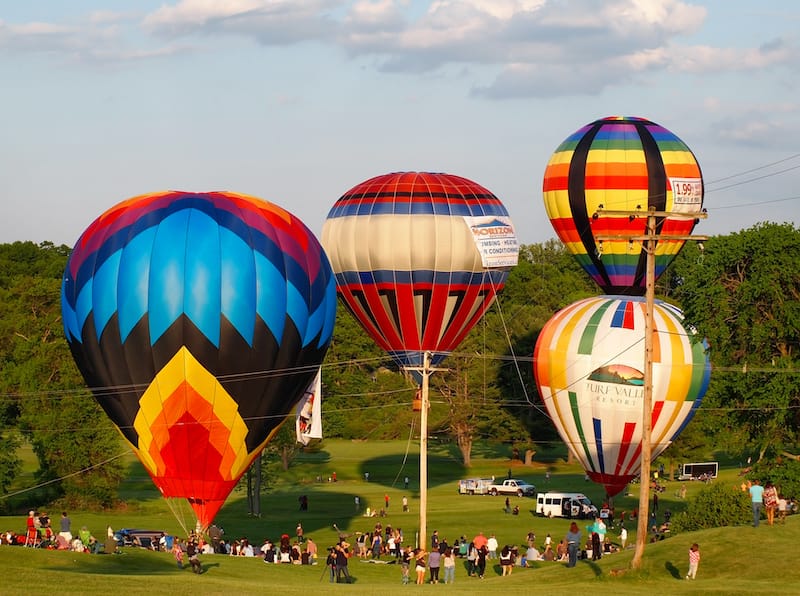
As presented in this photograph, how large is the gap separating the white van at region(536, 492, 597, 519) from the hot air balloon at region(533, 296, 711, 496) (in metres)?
2.92

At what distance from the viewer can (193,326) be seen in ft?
175

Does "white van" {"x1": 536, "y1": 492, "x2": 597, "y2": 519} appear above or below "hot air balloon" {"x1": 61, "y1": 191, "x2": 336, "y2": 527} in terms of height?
below

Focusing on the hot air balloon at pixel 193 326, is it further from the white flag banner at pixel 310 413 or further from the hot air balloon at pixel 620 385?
the hot air balloon at pixel 620 385

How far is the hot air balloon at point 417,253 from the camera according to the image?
73.8 meters

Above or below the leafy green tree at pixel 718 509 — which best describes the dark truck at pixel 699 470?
below

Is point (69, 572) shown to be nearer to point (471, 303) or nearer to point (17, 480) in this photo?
point (471, 303)

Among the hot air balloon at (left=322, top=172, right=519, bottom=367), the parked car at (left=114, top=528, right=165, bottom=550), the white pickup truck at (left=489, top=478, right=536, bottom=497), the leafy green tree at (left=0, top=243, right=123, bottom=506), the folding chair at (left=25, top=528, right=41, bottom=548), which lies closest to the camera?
the folding chair at (left=25, top=528, right=41, bottom=548)

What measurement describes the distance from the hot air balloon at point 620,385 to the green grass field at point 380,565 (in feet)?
13.4

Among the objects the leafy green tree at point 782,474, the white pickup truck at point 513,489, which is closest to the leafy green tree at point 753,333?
the leafy green tree at point 782,474

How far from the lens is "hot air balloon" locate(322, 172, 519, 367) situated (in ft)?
242

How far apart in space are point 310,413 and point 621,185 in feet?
87.3

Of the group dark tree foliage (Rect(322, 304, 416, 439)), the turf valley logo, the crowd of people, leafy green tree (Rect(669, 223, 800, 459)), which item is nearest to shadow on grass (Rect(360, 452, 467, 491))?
dark tree foliage (Rect(322, 304, 416, 439))

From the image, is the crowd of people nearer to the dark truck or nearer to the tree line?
the tree line

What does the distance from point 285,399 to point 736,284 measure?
16.9 metres
